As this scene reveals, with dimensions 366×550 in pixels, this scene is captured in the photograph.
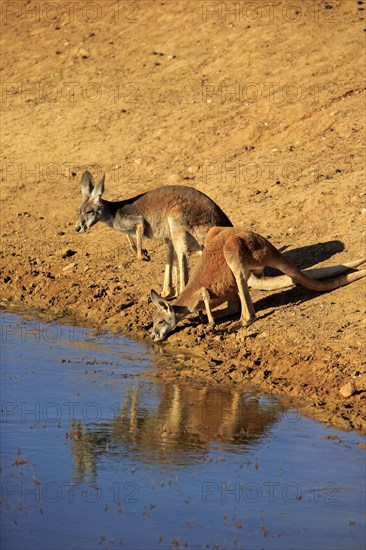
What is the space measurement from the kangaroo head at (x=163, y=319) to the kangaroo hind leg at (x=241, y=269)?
0.74 meters

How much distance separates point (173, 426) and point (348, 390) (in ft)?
5.74

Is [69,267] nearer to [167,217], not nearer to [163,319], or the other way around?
[167,217]

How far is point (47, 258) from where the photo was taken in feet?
Answer: 53.3

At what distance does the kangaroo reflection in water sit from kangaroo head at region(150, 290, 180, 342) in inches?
49.0

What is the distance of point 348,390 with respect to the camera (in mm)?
10891

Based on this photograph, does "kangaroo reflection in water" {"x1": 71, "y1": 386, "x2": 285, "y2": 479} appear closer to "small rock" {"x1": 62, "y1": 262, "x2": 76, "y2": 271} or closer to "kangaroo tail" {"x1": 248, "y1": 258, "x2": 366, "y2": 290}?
"kangaroo tail" {"x1": 248, "y1": 258, "x2": 366, "y2": 290}

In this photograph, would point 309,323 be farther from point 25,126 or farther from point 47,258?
point 25,126

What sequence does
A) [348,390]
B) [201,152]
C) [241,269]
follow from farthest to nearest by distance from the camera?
[201,152] → [241,269] → [348,390]

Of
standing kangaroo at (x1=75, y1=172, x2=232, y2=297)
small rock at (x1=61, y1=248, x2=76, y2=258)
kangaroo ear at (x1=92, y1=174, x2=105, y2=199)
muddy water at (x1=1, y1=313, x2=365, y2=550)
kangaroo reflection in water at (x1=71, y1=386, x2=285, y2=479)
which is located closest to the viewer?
muddy water at (x1=1, y1=313, x2=365, y2=550)

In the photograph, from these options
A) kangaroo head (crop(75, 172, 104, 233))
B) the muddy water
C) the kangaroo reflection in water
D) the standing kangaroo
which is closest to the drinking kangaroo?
the standing kangaroo

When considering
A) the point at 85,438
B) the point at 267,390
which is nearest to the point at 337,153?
the point at 267,390

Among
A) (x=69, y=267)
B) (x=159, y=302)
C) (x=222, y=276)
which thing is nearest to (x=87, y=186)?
(x=69, y=267)

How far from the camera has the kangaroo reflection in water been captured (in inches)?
375

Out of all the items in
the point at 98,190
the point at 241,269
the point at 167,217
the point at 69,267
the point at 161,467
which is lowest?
the point at 69,267
